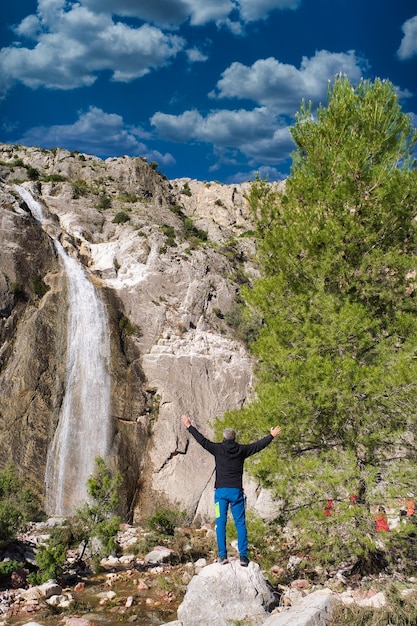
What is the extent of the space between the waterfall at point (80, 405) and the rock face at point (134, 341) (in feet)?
1.31

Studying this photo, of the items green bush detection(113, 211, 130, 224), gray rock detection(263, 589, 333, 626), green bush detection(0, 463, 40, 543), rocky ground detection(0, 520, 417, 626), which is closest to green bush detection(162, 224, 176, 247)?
green bush detection(113, 211, 130, 224)

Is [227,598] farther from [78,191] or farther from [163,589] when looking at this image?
[78,191]

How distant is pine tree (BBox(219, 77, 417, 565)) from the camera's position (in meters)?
8.41

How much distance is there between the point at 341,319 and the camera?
29.2ft

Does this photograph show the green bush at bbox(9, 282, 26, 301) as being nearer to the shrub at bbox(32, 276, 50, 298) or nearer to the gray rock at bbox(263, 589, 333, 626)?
the shrub at bbox(32, 276, 50, 298)

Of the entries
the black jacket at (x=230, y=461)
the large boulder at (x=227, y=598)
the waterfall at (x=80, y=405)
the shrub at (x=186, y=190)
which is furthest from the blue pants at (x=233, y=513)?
the shrub at (x=186, y=190)

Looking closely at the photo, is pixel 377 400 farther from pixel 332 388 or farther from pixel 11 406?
pixel 11 406

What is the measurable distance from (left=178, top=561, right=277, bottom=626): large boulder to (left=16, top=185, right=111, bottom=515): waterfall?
12581mm

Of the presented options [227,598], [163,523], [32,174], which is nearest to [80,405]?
[163,523]

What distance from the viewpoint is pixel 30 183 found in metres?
39.9

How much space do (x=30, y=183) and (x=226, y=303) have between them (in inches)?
835

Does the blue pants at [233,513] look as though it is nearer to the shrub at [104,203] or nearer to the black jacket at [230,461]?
the black jacket at [230,461]

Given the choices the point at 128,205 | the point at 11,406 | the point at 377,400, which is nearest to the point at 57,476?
the point at 11,406

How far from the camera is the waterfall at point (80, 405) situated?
21000 millimetres
